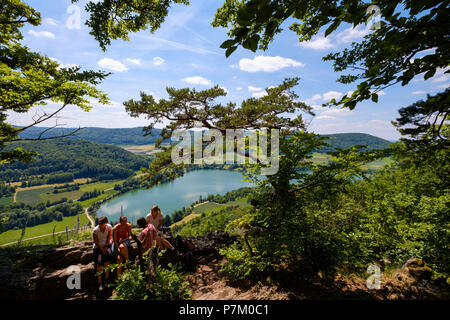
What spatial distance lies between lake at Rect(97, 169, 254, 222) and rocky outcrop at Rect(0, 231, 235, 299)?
64435mm

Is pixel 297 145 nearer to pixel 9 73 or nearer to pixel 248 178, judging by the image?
pixel 248 178

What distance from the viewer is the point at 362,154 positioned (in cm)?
346

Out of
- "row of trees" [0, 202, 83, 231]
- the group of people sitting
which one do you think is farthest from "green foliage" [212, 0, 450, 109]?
"row of trees" [0, 202, 83, 231]

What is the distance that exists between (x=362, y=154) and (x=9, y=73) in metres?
7.97

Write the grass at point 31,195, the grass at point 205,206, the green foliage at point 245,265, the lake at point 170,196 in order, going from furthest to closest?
the grass at point 31,195
the grass at point 205,206
the lake at point 170,196
the green foliage at point 245,265

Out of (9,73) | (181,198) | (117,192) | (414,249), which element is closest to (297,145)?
(414,249)

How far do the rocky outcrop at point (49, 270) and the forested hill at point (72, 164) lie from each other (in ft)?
505

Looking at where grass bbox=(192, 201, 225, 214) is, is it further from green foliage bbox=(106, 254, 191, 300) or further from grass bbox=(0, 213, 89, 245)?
green foliage bbox=(106, 254, 191, 300)

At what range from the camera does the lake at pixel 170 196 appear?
76.5m

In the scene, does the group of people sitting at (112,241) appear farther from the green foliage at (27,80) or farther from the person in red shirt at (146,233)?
the green foliage at (27,80)

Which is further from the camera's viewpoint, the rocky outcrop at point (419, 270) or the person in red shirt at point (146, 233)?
the person in red shirt at point (146, 233)

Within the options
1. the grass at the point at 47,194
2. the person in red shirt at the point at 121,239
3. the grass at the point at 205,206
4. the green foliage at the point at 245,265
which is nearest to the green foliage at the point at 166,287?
the green foliage at the point at 245,265

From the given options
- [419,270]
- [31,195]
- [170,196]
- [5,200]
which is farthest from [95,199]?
[419,270]

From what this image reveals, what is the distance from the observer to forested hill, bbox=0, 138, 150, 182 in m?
129
